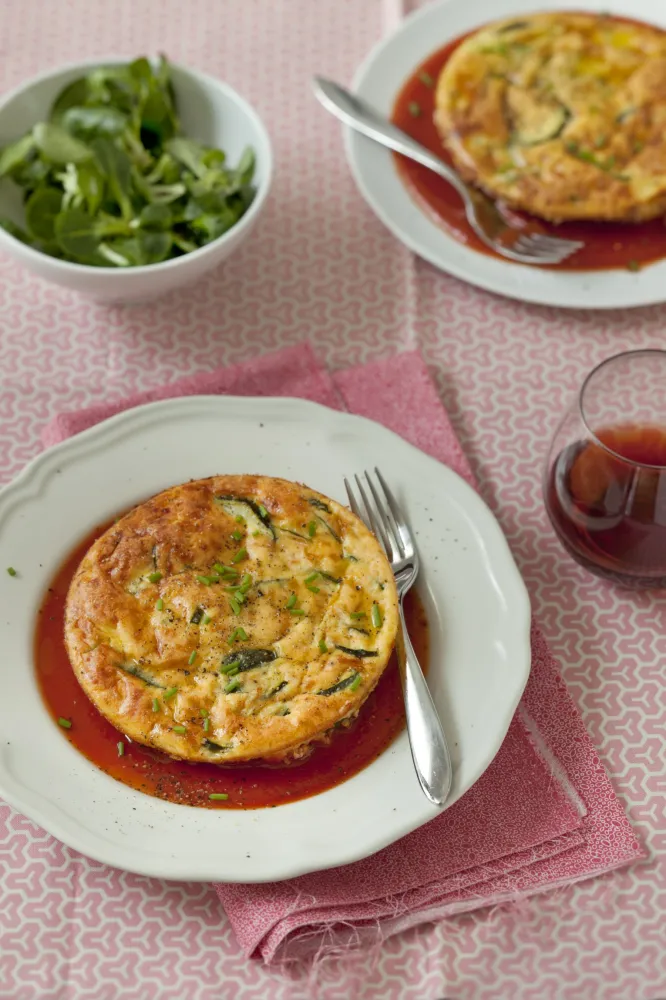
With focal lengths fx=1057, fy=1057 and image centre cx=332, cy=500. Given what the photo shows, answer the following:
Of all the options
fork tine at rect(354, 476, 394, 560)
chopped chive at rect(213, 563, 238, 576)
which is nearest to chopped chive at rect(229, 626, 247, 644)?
chopped chive at rect(213, 563, 238, 576)

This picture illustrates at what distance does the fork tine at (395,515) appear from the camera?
325 cm

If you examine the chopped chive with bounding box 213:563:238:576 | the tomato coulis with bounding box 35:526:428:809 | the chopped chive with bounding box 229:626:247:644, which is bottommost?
the tomato coulis with bounding box 35:526:428:809

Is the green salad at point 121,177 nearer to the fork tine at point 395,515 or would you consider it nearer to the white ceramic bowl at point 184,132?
the white ceramic bowl at point 184,132

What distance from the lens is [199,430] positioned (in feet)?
11.3

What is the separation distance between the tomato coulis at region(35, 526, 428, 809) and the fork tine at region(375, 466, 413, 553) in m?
0.34

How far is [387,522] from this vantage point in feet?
10.8

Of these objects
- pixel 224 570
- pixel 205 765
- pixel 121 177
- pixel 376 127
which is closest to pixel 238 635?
pixel 224 570

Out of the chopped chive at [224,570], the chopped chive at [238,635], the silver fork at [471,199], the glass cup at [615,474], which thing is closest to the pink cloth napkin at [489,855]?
the glass cup at [615,474]

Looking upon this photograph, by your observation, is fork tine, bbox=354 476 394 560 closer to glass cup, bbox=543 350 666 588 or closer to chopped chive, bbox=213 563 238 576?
chopped chive, bbox=213 563 238 576

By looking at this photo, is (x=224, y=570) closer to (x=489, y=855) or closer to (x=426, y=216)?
(x=489, y=855)

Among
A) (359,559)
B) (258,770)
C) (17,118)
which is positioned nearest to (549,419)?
(359,559)

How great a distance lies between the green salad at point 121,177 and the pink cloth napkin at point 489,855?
1920 mm

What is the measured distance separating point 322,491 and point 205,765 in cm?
96

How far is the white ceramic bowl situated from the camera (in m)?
3.62
